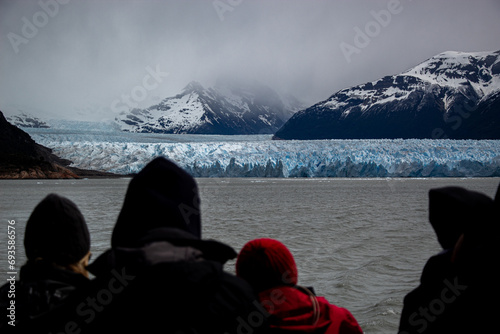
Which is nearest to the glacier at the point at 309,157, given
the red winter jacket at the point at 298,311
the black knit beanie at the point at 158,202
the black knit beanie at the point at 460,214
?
the red winter jacket at the point at 298,311

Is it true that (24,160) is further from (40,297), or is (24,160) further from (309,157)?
(40,297)

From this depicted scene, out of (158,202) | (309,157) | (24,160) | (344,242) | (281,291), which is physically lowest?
(344,242)

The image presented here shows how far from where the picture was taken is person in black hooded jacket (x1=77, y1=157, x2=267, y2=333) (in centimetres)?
116

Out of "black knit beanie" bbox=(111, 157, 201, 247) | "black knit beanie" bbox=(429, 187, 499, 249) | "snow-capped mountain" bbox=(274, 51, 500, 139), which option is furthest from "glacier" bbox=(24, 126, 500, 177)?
"snow-capped mountain" bbox=(274, 51, 500, 139)

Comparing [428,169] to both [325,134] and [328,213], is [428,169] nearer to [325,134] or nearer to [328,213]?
[328,213]

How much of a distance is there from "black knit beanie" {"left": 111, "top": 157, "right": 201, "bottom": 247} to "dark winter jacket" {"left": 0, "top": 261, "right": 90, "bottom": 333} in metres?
0.23

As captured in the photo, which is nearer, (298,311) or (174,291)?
(174,291)

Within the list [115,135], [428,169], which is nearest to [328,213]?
[428,169]

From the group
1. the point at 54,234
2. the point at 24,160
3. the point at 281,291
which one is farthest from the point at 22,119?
the point at 281,291

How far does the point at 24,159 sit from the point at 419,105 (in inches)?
3534

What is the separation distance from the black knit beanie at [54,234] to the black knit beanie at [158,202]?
27 centimetres

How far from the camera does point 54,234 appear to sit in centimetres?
155

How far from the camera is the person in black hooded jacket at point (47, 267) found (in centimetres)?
145

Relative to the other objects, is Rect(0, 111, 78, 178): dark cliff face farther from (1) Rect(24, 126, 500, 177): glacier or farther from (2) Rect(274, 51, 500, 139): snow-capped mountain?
(2) Rect(274, 51, 500, 139): snow-capped mountain
